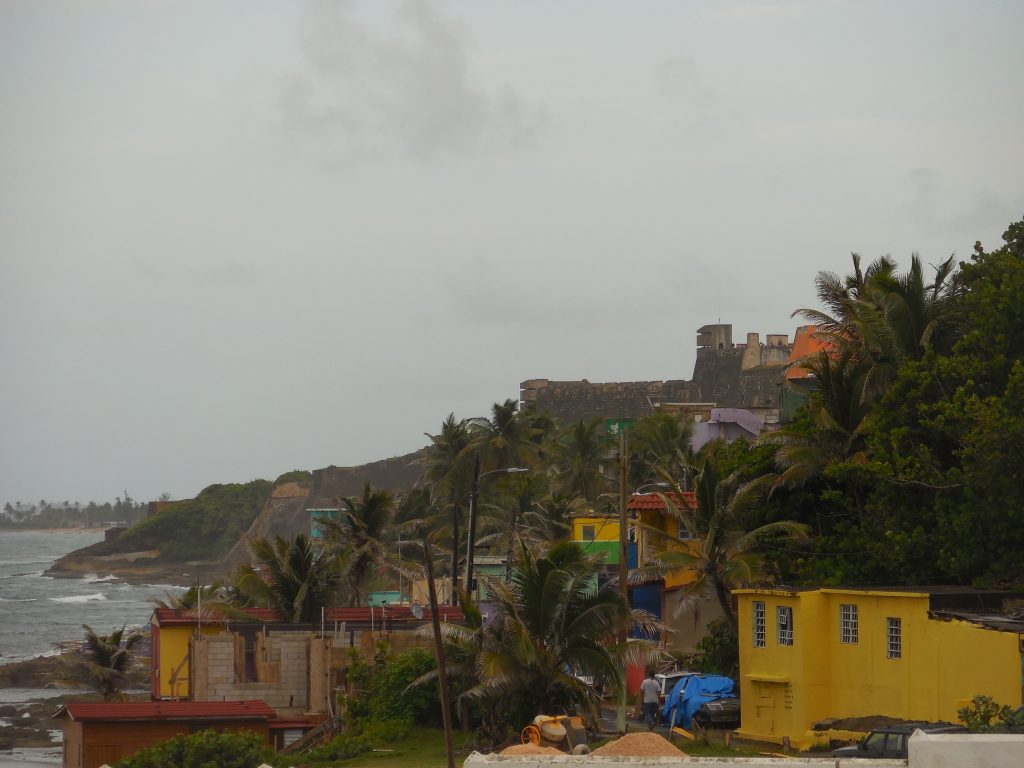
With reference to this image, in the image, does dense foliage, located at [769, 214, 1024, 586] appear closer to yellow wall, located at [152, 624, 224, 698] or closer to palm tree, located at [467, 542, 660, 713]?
palm tree, located at [467, 542, 660, 713]

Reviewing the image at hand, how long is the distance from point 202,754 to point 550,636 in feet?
19.3

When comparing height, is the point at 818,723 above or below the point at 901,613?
below

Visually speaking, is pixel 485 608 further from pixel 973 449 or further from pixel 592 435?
pixel 592 435

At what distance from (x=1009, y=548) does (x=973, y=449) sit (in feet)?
6.17

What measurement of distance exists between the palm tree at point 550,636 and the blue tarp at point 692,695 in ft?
10.7

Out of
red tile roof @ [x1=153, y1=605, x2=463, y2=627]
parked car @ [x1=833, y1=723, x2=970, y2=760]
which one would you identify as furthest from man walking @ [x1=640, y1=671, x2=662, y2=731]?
parked car @ [x1=833, y1=723, x2=970, y2=760]

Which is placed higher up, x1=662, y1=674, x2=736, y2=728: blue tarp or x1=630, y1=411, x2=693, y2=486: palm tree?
x1=630, y1=411, x2=693, y2=486: palm tree

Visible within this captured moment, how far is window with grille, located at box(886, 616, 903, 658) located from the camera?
990 inches

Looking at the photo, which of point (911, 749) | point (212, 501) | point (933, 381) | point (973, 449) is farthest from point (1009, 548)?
point (212, 501)

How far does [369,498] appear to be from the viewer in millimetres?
47594

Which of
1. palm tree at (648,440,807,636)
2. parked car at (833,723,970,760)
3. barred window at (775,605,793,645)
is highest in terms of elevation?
palm tree at (648,440,807,636)

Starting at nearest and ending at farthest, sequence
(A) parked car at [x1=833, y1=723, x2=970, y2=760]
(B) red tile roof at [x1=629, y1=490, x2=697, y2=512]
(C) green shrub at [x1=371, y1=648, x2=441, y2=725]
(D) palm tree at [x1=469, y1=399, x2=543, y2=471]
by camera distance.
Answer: (A) parked car at [x1=833, y1=723, x2=970, y2=760], (C) green shrub at [x1=371, y1=648, x2=441, y2=725], (B) red tile roof at [x1=629, y1=490, x2=697, y2=512], (D) palm tree at [x1=469, y1=399, x2=543, y2=471]

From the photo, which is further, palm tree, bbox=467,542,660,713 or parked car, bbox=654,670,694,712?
parked car, bbox=654,670,694,712

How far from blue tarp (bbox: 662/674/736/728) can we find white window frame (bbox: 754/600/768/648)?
5.36ft
